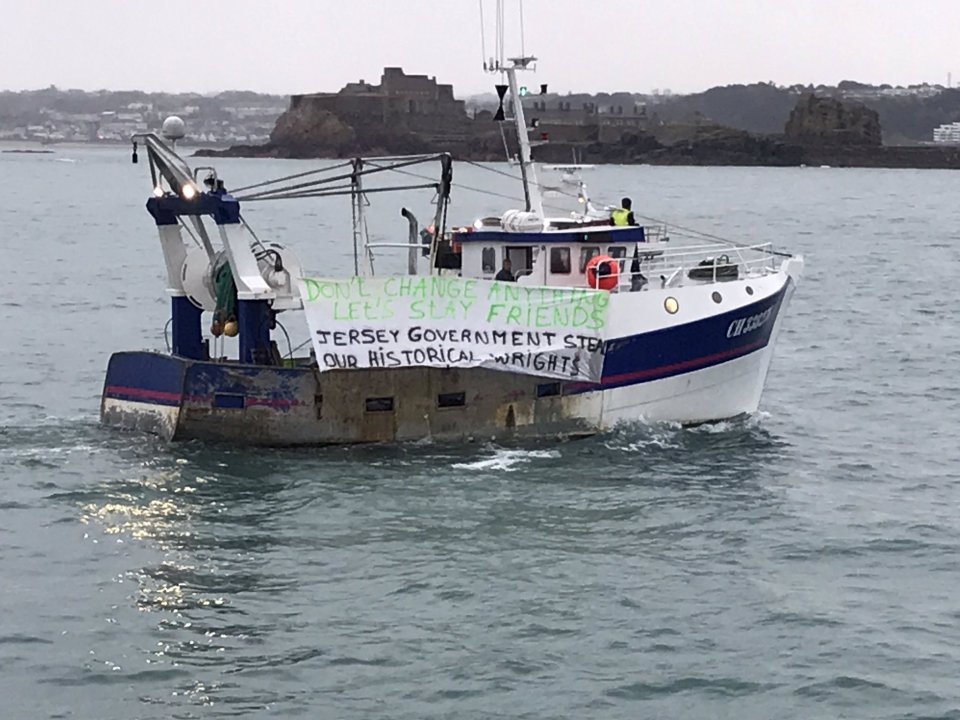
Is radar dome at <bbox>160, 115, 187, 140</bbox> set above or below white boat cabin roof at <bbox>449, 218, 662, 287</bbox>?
above

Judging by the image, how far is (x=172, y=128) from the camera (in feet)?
89.2

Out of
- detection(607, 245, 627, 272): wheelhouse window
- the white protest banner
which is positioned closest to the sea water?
the white protest banner

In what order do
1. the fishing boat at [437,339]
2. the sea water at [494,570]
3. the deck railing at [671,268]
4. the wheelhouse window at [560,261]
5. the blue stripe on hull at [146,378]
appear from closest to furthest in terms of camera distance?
1. the sea water at [494,570]
2. the fishing boat at [437,339]
3. the blue stripe on hull at [146,378]
4. the deck railing at [671,268]
5. the wheelhouse window at [560,261]

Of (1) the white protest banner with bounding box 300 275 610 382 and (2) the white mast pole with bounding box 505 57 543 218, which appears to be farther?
(2) the white mast pole with bounding box 505 57 543 218

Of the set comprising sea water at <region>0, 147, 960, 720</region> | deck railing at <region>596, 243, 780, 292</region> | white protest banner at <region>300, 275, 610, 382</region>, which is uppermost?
deck railing at <region>596, 243, 780, 292</region>

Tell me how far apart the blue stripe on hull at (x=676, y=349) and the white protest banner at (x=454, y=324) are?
16.3 inches

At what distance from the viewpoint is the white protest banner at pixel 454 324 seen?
25859 millimetres

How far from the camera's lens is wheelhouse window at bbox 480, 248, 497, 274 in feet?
92.6

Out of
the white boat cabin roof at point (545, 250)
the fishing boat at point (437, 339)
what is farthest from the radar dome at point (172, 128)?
the white boat cabin roof at point (545, 250)

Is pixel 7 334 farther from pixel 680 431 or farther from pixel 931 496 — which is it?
pixel 931 496

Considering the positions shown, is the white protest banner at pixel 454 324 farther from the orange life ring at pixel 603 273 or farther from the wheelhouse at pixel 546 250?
the wheelhouse at pixel 546 250

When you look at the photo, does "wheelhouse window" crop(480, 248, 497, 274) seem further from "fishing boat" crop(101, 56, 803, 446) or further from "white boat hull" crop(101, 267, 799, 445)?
"white boat hull" crop(101, 267, 799, 445)

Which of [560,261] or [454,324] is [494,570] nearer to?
[454,324]

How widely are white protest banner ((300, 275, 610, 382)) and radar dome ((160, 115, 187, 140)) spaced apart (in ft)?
12.1
